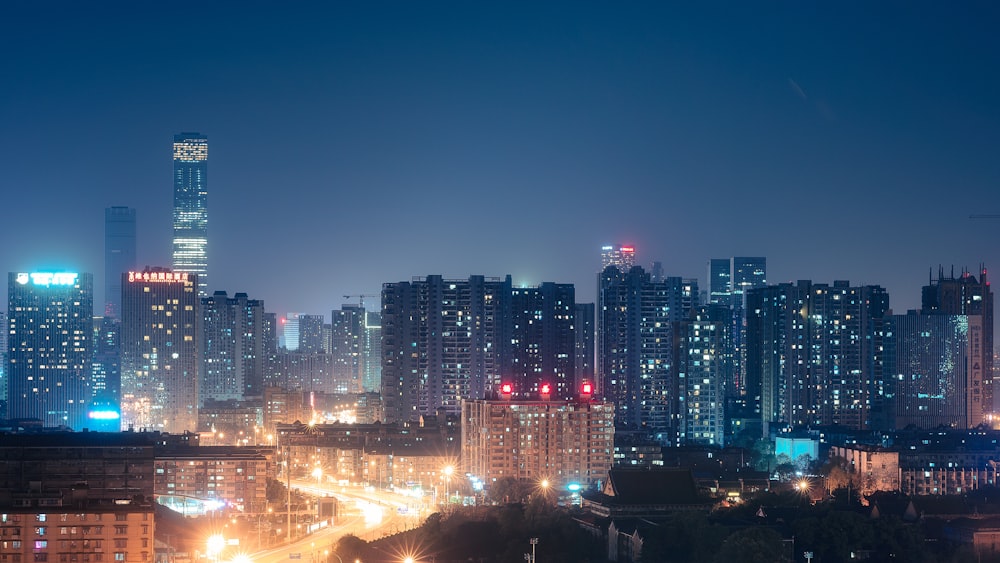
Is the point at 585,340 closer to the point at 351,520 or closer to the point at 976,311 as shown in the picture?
the point at 976,311

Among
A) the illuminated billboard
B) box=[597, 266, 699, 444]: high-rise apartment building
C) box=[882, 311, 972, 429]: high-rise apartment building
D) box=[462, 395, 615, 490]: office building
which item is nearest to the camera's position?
box=[462, 395, 615, 490]: office building

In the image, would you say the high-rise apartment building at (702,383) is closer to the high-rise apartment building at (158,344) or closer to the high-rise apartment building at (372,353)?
the high-rise apartment building at (158,344)

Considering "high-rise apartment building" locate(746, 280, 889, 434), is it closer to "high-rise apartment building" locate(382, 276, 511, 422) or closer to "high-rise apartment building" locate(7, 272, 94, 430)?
"high-rise apartment building" locate(382, 276, 511, 422)

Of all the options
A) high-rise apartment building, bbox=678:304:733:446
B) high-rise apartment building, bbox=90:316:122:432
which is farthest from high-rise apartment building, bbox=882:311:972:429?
high-rise apartment building, bbox=90:316:122:432

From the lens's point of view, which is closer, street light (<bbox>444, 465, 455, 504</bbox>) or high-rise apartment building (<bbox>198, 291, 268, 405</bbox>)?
street light (<bbox>444, 465, 455, 504</bbox>)

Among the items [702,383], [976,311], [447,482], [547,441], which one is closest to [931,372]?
[976,311]

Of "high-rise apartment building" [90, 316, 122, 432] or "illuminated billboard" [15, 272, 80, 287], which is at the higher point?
"illuminated billboard" [15, 272, 80, 287]
